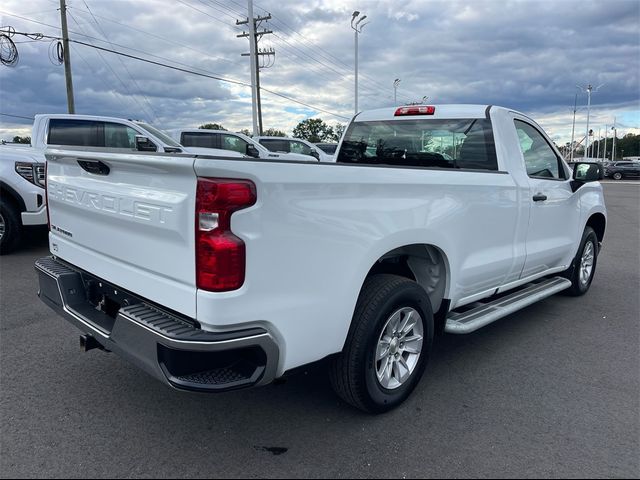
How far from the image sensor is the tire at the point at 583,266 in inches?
214

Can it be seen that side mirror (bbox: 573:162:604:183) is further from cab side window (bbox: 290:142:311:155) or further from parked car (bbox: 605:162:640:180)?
parked car (bbox: 605:162:640:180)

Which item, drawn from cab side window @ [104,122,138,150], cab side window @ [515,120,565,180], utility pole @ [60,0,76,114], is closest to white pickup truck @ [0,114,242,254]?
cab side window @ [104,122,138,150]

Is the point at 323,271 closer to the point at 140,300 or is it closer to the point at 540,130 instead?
the point at 140,300

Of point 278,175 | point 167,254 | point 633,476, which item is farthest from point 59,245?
point 633,476

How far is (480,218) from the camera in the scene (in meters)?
3.56

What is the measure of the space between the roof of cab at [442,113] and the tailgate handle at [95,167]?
2696 millimetres

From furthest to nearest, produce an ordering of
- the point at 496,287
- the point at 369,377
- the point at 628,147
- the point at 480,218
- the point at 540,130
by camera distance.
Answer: the point at 628,147 → the point at 540,130 → the point at 496,287 → the point at 480,218 → the point at 369,377

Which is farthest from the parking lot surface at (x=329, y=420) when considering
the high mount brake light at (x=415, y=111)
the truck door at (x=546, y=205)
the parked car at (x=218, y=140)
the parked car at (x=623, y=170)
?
the parked car at (x=623, y=170)

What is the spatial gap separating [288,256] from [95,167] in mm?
1320

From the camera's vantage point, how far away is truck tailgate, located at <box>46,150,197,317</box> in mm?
2238

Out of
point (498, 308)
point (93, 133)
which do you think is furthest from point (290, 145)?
point (498, 308)

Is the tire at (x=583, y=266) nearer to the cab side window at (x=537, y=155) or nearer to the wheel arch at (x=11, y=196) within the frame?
the cab side window at (x=537, y=155)

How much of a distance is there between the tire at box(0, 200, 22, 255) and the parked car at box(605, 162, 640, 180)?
45.1 metres

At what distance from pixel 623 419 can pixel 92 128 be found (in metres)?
9.03
